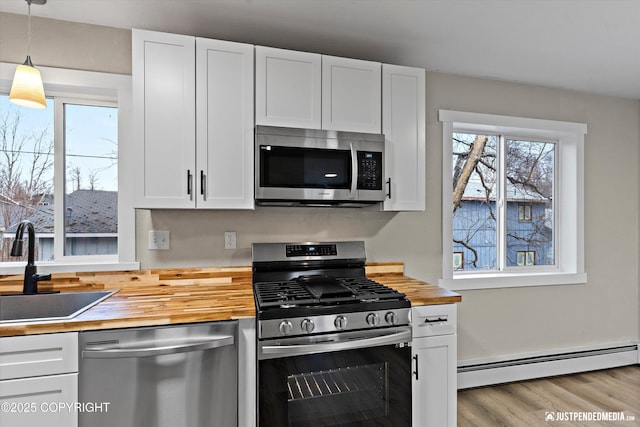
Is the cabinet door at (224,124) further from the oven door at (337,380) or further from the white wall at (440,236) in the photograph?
the oven door at (337,380)

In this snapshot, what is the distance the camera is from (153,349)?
1.55 metres

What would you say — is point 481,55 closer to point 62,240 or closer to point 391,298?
point 391,298

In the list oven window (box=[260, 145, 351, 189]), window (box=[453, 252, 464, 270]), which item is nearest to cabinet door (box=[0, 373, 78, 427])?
oven window (box=[260, 145, 351, 189])

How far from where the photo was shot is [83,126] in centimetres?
227

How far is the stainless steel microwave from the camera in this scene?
6.81 ft

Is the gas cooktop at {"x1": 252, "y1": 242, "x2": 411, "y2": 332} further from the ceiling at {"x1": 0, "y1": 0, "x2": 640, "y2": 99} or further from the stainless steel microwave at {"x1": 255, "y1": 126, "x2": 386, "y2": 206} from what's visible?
the ceiling at {"x1": 0, "y1": 0, "x2": 640, "y2": 99}

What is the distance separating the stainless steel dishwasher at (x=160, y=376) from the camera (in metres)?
1.52

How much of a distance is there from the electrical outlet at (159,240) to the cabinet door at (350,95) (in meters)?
1.15

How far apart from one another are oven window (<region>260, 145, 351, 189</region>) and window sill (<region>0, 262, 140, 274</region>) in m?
0.96

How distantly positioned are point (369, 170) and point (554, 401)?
2187 mm

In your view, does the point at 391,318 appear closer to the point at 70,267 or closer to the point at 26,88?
the point at 70,267

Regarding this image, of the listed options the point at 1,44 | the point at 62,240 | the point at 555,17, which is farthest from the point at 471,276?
the point at 1,44

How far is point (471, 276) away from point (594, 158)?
1591 mm

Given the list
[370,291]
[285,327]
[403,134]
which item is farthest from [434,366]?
[403,134]
